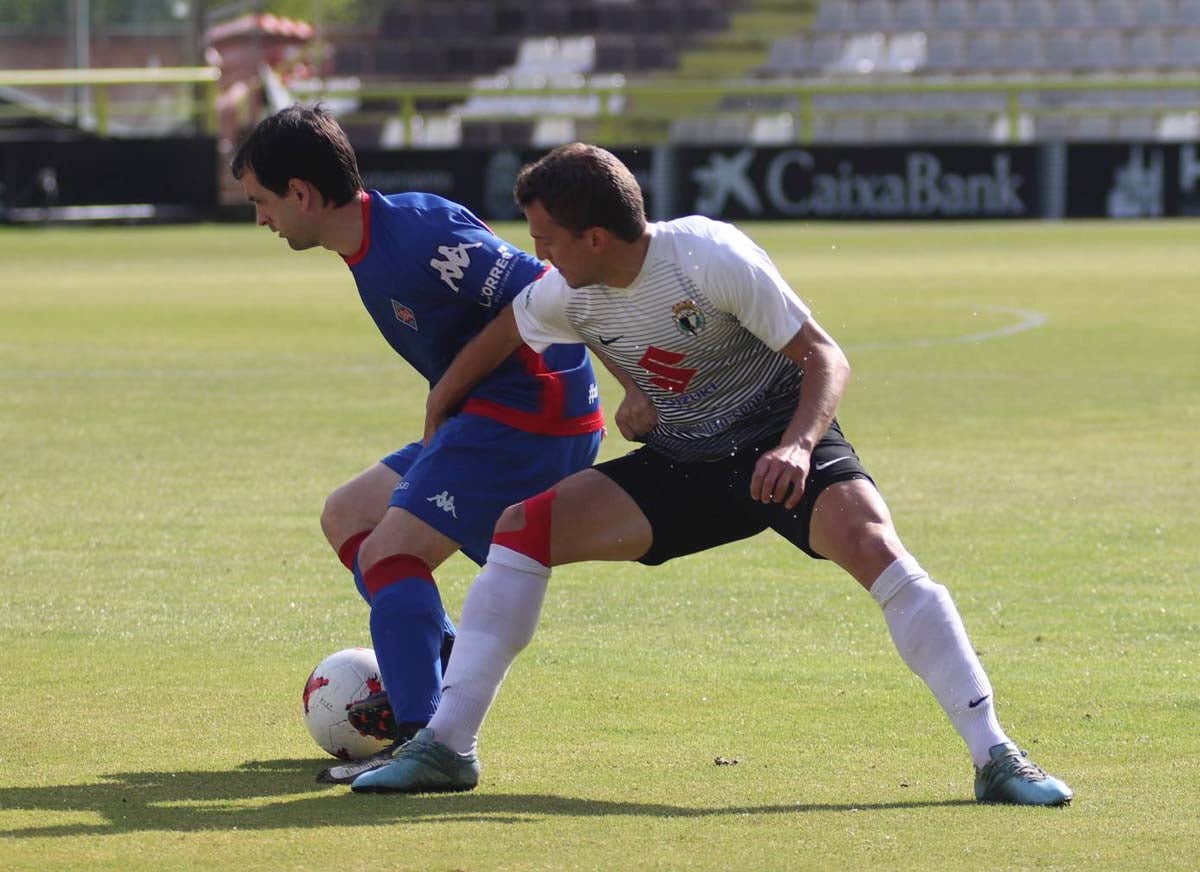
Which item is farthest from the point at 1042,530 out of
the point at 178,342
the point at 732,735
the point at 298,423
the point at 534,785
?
the point at 178,342

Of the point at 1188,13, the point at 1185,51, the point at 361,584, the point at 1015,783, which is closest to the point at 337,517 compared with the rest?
the point at 361,584

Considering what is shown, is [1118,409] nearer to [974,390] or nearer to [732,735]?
[974,390]

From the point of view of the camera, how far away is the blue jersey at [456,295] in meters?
5.38

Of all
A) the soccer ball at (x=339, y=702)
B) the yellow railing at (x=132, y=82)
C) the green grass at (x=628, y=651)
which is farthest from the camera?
the yellow railing at (x=132, y=82)

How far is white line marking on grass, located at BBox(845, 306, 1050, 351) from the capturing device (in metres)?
16.5

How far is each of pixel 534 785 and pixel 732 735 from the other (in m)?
0.69

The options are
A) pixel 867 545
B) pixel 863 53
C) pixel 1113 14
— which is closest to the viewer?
pixel 867 545

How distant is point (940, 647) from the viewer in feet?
15.9

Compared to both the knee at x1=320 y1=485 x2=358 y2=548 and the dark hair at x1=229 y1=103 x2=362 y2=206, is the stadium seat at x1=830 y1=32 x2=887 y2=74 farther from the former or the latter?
the dark hair at x1=229 y1=103 x2=362 y2=206

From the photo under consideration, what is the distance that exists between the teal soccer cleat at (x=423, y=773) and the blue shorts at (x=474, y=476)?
23.4 inches

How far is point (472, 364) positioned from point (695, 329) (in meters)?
0.66

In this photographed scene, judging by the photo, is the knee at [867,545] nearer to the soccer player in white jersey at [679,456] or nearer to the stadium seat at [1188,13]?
the soccer player in white jersey at [679,456]

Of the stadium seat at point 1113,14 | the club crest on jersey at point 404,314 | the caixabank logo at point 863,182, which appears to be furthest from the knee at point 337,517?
the stadium seat at point 1113,14

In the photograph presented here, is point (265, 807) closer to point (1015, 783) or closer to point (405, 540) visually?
point (405, 540)
